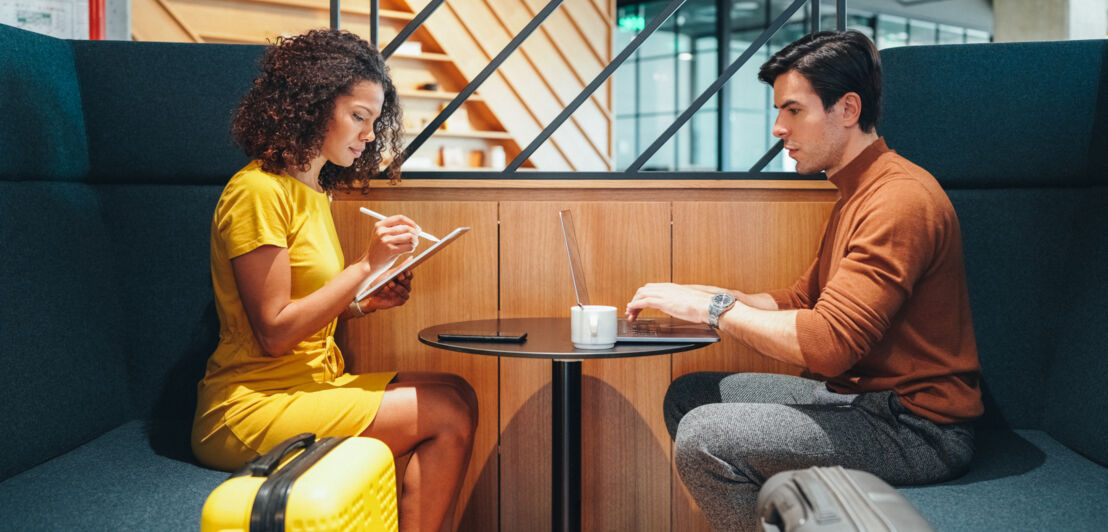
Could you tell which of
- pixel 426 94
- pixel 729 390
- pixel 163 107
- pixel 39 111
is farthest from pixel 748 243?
pixel 426 94

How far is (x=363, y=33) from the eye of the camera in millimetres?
5504

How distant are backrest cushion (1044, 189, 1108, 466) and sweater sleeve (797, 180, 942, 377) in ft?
2.07

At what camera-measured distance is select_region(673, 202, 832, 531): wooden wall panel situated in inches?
85.4

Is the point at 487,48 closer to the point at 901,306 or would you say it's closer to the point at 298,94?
the point at 298,94

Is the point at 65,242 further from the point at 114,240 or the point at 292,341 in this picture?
the point at 292,341

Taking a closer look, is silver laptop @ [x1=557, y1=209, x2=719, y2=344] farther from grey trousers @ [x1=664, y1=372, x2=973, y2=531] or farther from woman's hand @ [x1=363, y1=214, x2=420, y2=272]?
woman's hand @ [x1=363, y1=214, x2=420, y2=272]

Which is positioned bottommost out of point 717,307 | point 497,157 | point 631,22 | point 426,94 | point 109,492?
point 109,492

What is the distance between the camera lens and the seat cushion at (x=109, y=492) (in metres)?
1.35

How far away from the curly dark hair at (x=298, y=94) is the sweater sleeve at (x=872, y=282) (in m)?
1.18

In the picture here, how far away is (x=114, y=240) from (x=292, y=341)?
89 cm

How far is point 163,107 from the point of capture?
2.11 m

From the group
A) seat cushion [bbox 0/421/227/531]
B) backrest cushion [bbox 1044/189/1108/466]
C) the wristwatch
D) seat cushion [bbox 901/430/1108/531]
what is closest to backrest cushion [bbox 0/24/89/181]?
Result: seat cushion [bbox 0/421/227/531]

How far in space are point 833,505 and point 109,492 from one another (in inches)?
53.7

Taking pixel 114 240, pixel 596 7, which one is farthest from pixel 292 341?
pixel 596 7
